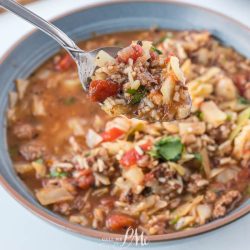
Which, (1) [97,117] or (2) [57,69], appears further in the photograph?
(2) [57,69]

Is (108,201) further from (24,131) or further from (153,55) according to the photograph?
(153,55)

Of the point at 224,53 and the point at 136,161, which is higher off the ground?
the point at 224,53

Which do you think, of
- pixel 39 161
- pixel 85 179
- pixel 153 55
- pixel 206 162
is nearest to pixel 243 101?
pixel 206 162

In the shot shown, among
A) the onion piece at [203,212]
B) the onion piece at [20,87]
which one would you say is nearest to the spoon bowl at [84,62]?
the onion piece at [20,87]

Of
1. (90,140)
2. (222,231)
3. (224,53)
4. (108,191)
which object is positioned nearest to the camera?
(222,231)

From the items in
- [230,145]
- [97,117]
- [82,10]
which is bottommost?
[230,145]

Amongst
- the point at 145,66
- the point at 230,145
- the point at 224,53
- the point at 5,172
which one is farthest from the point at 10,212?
the point at 224,53

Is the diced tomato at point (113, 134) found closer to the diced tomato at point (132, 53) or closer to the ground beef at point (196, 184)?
the ground beef at point (196, 184)

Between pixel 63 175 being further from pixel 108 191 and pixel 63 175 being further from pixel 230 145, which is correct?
pixel 230 145
